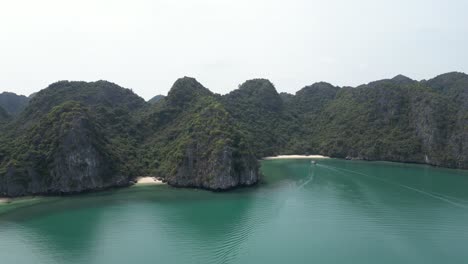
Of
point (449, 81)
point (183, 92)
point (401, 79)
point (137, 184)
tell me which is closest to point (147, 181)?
point (137, 184)

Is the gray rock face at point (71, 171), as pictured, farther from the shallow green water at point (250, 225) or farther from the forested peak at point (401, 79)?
the forested peak at point (401, 79)

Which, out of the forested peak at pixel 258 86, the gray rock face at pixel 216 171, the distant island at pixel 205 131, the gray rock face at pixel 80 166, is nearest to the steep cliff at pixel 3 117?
the distant island at pixel 205 131

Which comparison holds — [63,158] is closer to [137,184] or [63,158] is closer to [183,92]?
[137,184]

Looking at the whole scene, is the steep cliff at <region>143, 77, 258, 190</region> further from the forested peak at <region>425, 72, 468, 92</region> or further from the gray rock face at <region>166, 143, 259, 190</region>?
the forested peak at <region>425, 72, 468, 92</region>

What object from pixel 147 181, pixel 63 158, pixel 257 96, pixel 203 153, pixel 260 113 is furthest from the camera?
pixel 257 96

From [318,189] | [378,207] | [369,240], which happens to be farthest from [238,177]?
[369,240]

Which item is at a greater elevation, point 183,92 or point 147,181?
point 183,92

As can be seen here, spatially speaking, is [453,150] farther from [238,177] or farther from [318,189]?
[238,177]

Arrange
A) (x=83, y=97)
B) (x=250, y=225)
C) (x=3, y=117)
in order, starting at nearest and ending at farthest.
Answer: (x=250, y=225), (x=83, y=97), (x=3, y=117)
